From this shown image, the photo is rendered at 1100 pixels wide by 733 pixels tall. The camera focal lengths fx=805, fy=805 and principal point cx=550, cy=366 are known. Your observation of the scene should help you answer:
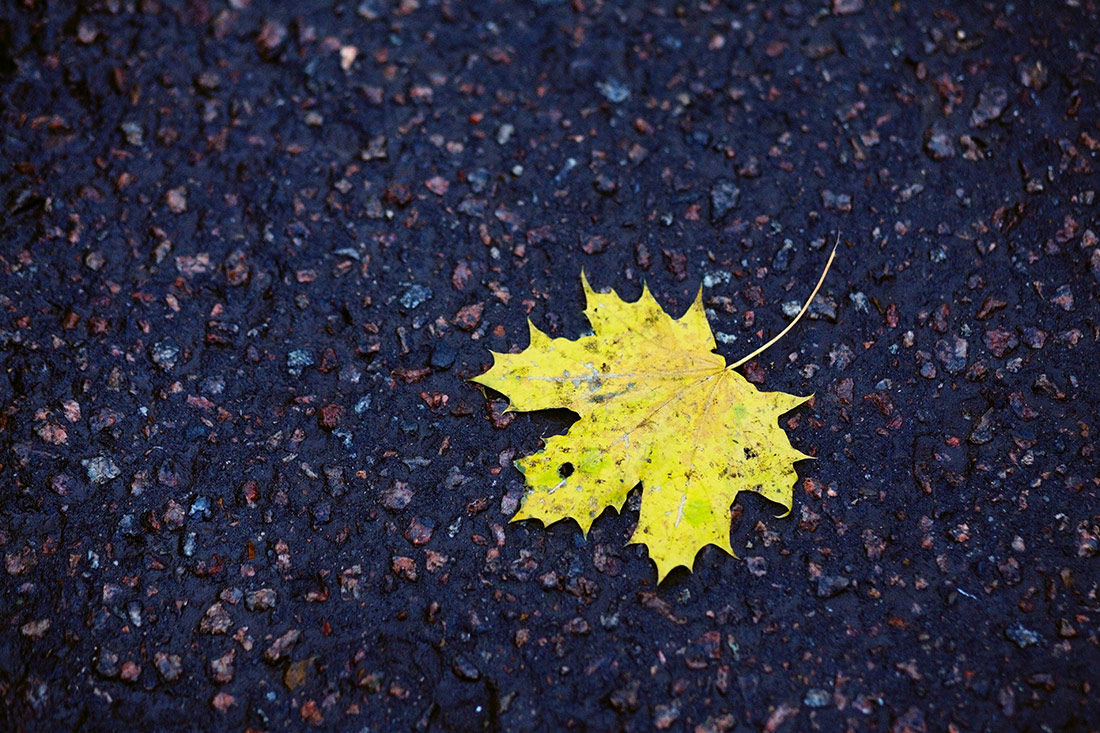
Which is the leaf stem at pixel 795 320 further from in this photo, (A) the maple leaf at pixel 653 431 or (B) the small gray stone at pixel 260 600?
(B) the small gray stone at pixel 260 600

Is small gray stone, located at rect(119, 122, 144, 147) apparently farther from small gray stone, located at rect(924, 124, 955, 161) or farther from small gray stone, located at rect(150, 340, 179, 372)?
small gray stone, located at rect(924, 124, 955, 161)

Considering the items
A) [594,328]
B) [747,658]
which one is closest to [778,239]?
[594,328]

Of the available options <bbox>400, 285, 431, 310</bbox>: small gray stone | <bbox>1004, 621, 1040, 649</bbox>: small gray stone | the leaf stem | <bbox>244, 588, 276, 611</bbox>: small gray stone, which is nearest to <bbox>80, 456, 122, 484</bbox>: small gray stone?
<bbox>244, 588, 276, 611</bbox>: small gray stone

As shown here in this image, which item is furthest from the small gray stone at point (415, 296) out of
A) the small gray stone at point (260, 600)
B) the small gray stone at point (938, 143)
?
the small gray stone at point (938, 143)

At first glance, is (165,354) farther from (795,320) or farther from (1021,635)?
(1021,635)

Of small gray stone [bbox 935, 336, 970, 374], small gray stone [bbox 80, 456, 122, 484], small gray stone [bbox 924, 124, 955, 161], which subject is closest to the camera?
small gray stone [bbox 80, 456, 122, 484]
